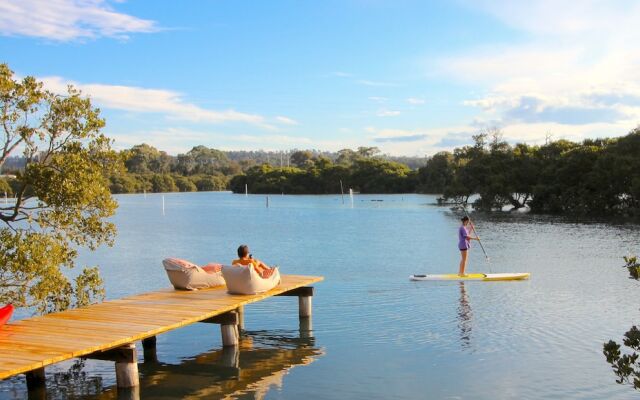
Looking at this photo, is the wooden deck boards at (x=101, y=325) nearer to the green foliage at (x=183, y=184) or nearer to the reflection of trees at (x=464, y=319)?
the reflection of trees at (x=464, y=319)

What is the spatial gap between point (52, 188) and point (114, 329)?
330 cm

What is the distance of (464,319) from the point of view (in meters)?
14.7

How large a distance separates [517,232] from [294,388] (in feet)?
→ 101

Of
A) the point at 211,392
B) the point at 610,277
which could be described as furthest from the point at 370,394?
the point at 610,277

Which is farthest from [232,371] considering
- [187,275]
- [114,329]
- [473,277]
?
[473,277]

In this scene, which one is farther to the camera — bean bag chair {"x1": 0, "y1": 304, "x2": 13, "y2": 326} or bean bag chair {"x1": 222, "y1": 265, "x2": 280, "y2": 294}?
bean bag chair {"x1": 222, "y1": 265, "x2": 280, "y2": 294}

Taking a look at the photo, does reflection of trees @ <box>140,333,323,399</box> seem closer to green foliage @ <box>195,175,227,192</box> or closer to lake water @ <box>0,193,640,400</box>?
lake water @ <box>0,193,640,400</box>

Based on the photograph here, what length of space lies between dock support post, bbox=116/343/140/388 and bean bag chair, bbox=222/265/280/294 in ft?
10.2

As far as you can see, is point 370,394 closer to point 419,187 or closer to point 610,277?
point 610,277

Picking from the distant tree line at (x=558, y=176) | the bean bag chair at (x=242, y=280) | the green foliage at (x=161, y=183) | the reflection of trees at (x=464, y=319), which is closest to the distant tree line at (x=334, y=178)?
the green foliage at (x=161, y=183)

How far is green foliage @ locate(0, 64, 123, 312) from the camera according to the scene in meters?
11.2

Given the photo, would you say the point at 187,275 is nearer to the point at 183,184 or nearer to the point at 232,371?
the point at 232,371

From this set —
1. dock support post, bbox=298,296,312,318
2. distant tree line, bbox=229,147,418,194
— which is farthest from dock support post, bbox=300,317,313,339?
distant tree line, bbox=229,147,418,194

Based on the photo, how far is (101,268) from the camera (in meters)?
25.3
